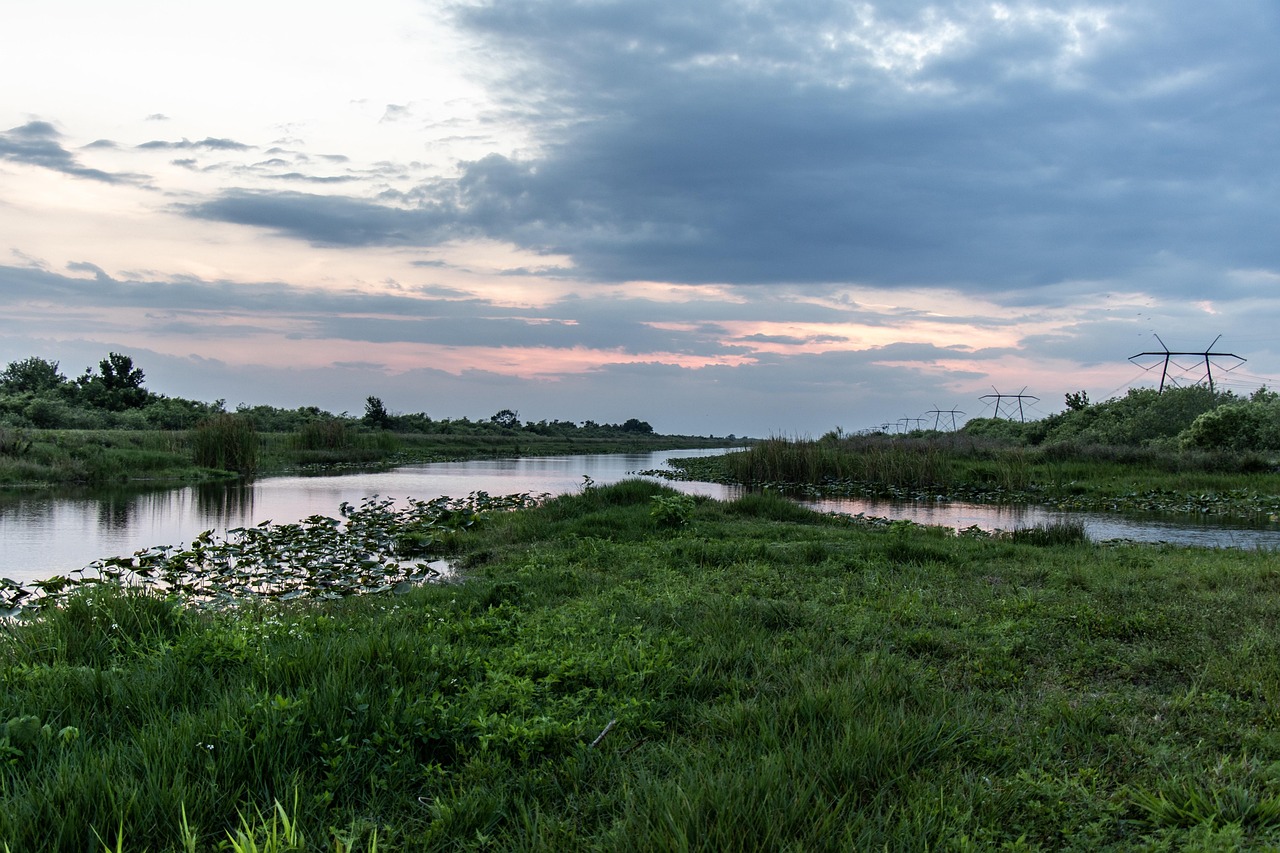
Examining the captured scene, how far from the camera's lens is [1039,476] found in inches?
952

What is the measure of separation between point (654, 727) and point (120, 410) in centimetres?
5419

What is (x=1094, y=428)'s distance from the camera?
3647 centimetres

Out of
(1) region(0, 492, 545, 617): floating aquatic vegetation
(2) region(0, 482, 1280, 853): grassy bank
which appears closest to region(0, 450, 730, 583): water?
(1) region(0, 492, 545, 617): floating aquatic vegetation

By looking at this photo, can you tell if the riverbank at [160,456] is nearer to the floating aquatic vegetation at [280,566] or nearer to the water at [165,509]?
the water at [165,509]

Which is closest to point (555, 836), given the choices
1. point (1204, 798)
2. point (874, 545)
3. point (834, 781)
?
point (834, 781)

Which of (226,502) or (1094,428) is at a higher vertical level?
(1094,428)

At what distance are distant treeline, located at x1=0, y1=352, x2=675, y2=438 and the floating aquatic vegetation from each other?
855 inches

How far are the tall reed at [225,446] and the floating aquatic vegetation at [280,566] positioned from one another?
18.5 m

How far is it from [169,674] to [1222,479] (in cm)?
2521

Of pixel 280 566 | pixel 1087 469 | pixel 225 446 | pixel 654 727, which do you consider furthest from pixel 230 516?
pixel 1087 469

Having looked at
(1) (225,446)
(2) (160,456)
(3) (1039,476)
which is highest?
Answer: (1) (225,446)

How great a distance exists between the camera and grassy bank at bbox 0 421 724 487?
949 inches

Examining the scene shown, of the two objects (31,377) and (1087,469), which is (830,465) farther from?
(31,377)

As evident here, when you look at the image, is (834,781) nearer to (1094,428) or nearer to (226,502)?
(226,502)
